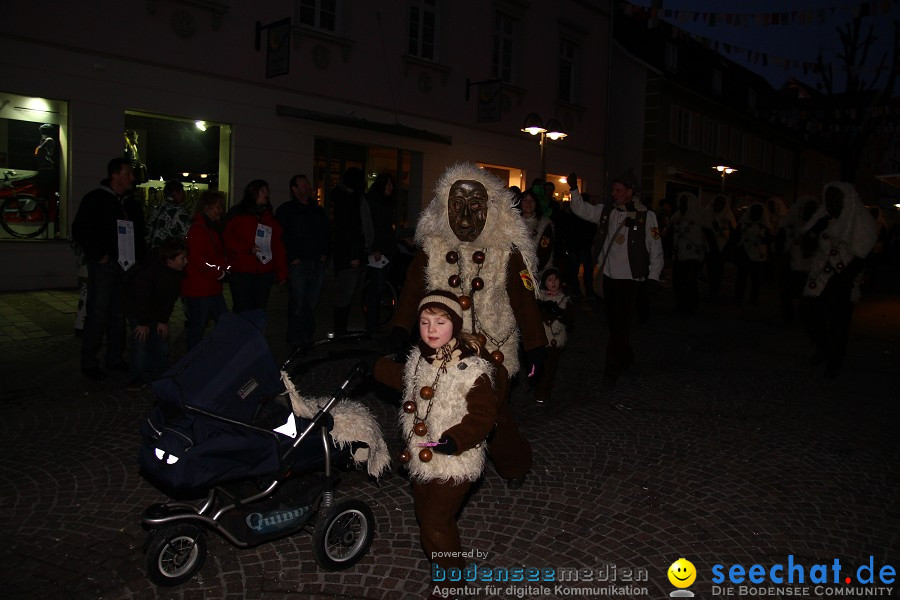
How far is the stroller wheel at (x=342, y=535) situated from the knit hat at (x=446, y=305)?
103 cm

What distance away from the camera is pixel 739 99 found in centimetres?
3497

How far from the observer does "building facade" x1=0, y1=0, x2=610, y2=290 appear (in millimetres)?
11500

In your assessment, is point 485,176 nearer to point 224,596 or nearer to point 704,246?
point 224,596

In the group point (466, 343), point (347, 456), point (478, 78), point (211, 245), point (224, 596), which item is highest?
point (478, 78)

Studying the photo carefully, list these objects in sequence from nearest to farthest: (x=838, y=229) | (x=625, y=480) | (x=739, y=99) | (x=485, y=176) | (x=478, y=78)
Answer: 1. (x=485, y=176)
2. (x=625, y=480)
3. (x=838, y=229)
4. (x=478, y=78)
5. (x=739, y=99)

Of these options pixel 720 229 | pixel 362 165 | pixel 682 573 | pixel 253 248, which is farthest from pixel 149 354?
pixel 720 229

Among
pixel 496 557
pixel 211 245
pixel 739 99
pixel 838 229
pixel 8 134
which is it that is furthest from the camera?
pixel 739 99

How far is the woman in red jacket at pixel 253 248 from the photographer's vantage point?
7.12 m

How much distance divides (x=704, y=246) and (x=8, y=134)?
39.6 ft

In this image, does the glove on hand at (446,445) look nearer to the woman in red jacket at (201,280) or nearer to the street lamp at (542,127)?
the woman in red jacket at (201,280)

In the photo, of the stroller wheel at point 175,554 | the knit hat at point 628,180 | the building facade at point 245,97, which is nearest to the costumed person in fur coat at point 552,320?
the knit hat at point 628,180

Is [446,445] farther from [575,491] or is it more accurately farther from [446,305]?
[575,491]

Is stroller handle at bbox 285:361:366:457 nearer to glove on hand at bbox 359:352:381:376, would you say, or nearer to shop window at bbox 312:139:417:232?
glove on hand at bbox 359:352:381:376

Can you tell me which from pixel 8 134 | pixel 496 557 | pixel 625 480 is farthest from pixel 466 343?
pixel 8 134
